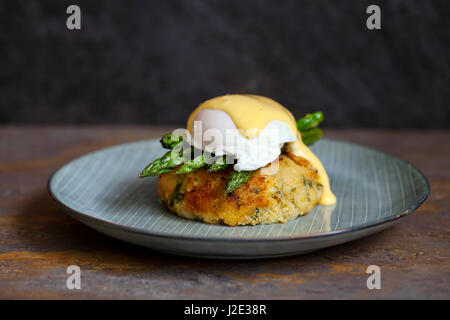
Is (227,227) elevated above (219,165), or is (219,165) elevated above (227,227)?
(219,165)

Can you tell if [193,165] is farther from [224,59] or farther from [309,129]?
[224,59]

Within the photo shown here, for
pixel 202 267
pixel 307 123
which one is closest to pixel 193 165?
pixel 202 267

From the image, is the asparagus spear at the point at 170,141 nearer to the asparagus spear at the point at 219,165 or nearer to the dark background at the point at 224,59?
the asparagus spear at the point at 219,165

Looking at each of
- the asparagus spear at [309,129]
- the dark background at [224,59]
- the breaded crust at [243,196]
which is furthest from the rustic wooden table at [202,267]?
the dark background at [224,59]

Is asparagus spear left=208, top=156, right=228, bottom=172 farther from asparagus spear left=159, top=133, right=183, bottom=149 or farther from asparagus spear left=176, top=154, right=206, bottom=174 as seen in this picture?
asparagus spear left=159, top=133, right=183, bottom=149

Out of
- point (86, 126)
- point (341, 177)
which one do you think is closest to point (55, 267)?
point (341, 177)

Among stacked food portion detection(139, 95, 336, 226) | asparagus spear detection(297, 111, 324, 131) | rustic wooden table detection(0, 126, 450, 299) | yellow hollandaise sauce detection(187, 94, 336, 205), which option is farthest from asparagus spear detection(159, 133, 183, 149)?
asparagus spear detection(297, 111, 324, 131)

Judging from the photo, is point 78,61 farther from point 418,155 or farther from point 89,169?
point 418,155
